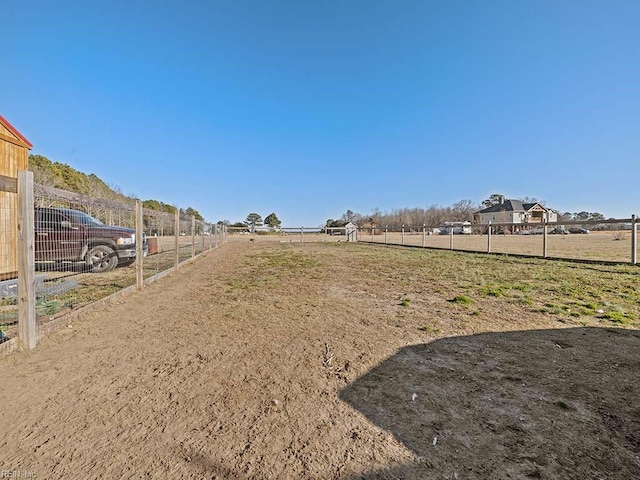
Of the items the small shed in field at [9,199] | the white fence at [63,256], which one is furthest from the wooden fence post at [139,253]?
the small shed in field at [9,199]

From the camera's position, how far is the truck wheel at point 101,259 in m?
5.41

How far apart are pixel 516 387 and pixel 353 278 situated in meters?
4.72

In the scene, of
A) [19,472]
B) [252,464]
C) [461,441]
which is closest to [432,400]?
[461,441]

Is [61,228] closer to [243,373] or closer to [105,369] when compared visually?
[105,369]

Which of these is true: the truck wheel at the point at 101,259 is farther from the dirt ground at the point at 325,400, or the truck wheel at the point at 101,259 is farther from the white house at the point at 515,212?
the white house at the point at 515,212

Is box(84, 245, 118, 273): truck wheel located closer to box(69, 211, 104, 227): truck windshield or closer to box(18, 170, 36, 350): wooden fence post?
box(69, 211, 104, 227): truck windshield

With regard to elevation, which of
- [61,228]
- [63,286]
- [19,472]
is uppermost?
[61,228]

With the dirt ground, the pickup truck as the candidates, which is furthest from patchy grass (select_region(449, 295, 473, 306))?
the pickup truck

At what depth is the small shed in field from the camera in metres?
5.05

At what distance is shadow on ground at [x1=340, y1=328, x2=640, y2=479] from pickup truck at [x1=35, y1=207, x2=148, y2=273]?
3.65 meters

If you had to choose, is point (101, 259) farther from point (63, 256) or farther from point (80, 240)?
point (63, 256)

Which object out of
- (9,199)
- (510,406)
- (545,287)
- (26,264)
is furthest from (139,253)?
(545,287)

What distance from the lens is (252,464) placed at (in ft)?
4.68

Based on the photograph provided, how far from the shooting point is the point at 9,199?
17.2 feet
